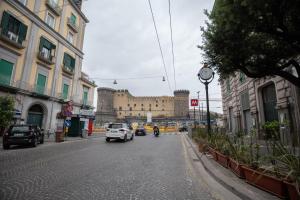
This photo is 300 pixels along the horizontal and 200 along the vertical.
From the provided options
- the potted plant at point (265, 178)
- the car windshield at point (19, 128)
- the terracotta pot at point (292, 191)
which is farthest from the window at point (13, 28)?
the terracotta pot at point (292, 191)

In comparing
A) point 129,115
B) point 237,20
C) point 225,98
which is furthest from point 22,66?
point 129,115

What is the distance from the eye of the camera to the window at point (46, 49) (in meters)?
23.1

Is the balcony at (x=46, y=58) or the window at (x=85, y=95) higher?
the balcony at (x=46, y=58)

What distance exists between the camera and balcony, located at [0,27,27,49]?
18.2 m

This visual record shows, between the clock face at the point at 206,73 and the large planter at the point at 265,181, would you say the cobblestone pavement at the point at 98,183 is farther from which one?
the clock face at the point at 206,73

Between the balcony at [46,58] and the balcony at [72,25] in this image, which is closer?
the balcony at [46,58]

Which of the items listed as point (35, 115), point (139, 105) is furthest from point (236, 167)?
point (139, 105)

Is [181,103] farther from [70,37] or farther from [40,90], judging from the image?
[40,90]

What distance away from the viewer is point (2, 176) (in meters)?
5.48

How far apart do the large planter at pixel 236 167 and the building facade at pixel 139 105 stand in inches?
3763

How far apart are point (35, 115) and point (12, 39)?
8443 mm

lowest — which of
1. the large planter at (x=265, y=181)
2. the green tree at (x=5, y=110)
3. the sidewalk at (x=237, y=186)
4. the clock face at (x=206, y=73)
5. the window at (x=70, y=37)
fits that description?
the sidewalk at (x=237, y=186)

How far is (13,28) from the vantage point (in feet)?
65.0

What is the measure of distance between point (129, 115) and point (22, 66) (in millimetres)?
89076
